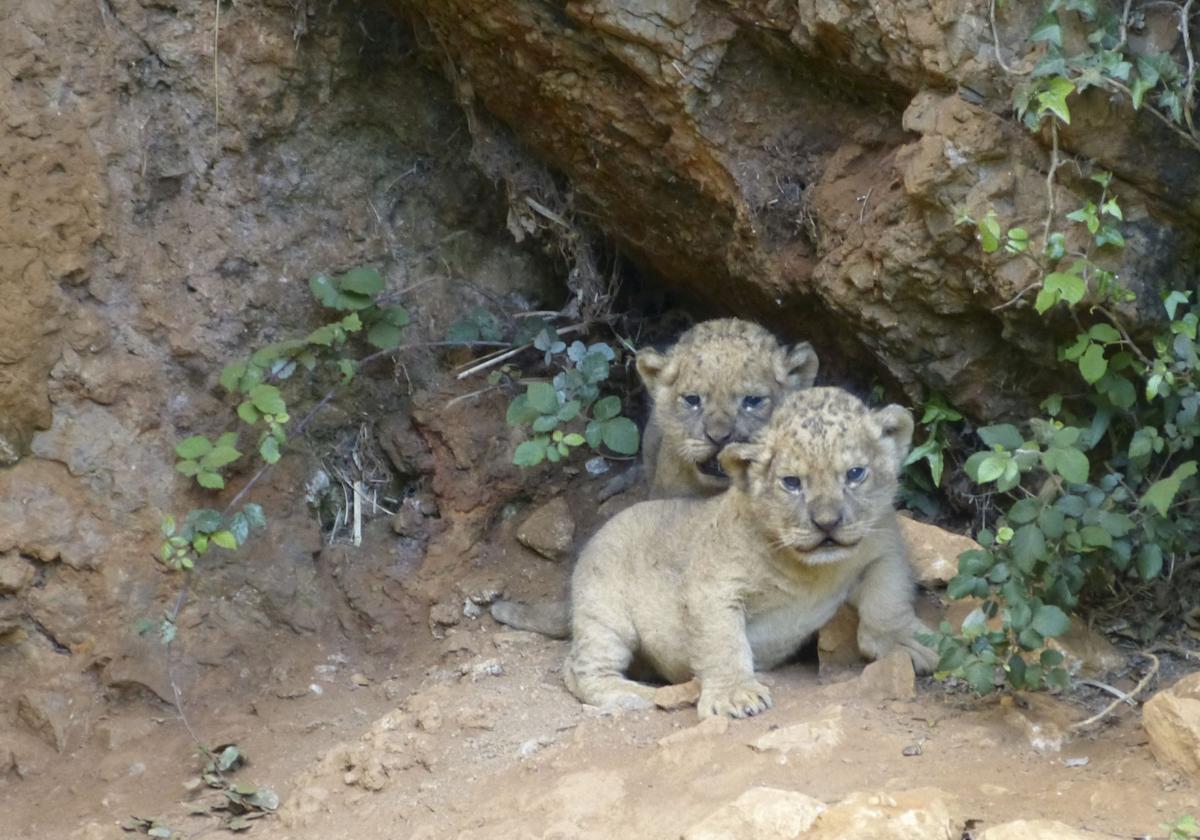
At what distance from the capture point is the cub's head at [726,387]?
7.95 meters

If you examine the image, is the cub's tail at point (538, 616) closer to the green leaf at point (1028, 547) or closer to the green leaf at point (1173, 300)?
the green leaf at point (1028, 547)

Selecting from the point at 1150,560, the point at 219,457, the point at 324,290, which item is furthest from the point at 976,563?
the point at 324,290

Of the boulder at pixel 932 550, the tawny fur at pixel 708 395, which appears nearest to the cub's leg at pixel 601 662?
the tawny fur at pixel 708 395

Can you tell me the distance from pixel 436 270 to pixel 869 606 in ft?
11.5

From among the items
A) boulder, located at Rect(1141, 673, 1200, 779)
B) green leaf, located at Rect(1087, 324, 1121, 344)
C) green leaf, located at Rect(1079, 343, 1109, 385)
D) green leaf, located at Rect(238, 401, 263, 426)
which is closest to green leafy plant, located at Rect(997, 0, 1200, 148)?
green leaf, located at Rect(1087, 324, 1121, 344)

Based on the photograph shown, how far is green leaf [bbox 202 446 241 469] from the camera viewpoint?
770 cm

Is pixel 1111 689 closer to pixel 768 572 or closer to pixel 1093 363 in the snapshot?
pixel 1093 363

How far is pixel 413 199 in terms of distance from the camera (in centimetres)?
894

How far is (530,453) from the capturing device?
25.8 feet

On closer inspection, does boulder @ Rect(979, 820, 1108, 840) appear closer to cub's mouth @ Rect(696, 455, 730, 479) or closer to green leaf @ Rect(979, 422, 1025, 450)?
green leaf @ Rect(979, 422, 1025, 450)

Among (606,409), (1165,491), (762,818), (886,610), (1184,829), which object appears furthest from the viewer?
(606,409)

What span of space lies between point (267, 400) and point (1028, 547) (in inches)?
152

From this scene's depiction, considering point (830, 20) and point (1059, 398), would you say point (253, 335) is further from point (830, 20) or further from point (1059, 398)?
point (1059, 398)

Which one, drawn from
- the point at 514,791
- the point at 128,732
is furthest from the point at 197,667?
the point at 514,791
